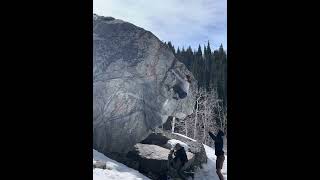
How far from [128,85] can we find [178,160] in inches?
131

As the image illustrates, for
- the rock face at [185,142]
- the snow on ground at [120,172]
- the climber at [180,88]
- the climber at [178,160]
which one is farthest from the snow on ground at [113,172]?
the climber at [180,88]

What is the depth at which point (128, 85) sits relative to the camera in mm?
13922

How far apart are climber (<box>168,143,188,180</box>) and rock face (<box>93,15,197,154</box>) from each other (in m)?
1.13

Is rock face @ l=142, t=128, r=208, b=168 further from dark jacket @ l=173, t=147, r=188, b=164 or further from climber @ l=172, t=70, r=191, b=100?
climber @ l=172, t=70, r=191, b=100

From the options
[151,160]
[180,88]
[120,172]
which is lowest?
[120,172]

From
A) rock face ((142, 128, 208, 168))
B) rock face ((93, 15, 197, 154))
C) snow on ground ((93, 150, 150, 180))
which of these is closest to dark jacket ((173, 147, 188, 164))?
rock face ((142, 128, 208, 168))

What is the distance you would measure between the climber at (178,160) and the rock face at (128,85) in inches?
44.5

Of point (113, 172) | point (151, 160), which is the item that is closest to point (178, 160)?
point (151, 160)

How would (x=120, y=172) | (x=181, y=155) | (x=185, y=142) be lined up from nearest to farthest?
(x=120, y=172)
(x=181, y=155)
(x=185, y=142)

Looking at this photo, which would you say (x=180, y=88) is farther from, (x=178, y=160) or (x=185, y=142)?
(x=178, y=160)
